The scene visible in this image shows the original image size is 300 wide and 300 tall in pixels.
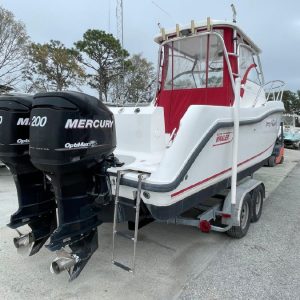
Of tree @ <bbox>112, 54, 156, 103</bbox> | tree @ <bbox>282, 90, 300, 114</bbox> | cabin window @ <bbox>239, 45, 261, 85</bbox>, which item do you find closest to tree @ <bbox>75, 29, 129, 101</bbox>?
tree @ <bbox>112, 54, 156, 103</bbox>

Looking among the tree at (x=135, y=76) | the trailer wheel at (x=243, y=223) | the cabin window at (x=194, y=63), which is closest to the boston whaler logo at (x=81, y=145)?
the trailer wheel at (x=243, y=223)

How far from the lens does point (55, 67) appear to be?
93.5ft

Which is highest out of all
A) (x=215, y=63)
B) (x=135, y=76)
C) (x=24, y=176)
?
(x=135, y=76)

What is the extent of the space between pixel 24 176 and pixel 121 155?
99 centimetres

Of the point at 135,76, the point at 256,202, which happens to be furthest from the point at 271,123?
the point at 135,76

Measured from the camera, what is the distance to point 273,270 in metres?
3.20

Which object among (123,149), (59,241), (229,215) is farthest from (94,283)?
(229,215)

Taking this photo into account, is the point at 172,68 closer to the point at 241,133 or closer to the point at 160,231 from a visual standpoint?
the point at 241,133

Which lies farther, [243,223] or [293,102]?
[293,102]

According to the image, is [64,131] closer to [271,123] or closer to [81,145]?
[81,145]

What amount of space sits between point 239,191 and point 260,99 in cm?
181

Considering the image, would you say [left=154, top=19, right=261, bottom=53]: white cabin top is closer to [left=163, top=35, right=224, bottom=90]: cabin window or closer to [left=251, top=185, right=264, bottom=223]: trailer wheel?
[left=163, top=35, right=224, bottom=90]: cabin window

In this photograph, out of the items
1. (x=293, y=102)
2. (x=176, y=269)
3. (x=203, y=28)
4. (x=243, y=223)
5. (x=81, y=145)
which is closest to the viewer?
(x=81, y=145)

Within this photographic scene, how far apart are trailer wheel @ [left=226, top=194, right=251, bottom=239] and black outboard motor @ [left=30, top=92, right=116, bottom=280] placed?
1851 mm
